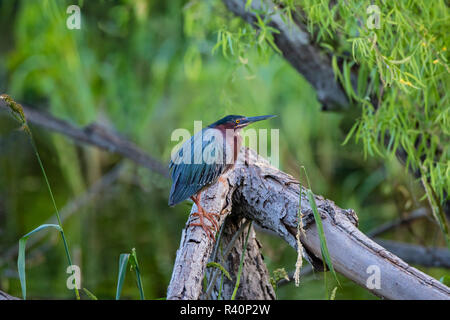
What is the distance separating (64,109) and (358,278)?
9.90ft

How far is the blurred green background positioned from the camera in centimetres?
336

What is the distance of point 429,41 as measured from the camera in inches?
70.1

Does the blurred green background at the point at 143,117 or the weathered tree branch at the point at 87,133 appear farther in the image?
the blurred green background at the point at 143,117

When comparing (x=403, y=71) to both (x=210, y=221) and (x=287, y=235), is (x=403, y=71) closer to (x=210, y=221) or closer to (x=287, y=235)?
(x=287, y=235)

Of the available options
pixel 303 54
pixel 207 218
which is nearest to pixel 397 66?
pixel 303 54

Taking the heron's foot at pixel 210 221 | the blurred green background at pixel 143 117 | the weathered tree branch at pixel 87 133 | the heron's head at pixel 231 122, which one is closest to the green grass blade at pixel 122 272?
the heron's foot at pixel 210 221

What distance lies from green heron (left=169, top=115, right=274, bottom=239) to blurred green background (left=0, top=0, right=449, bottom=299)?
3.54ft

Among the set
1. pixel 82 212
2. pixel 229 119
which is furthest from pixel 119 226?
pixel 229 119

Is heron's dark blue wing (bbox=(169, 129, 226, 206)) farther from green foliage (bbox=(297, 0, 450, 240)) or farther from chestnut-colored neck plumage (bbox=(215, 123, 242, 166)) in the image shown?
green foliage (bbox=(297, 0, 450, 240))

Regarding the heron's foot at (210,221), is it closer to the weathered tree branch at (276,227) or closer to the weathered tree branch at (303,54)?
the weathered tree branch at (276,227)

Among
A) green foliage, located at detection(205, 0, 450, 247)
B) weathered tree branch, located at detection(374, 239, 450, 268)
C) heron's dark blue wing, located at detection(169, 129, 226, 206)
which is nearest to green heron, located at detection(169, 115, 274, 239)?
heron's dark blue wing, located at detection(169, 129, 226, 206)

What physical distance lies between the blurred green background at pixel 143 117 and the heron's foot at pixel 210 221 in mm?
1336

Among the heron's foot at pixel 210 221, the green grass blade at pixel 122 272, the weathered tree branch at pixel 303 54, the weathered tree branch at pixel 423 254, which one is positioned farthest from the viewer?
the weathered tree branch at pixel 423 254

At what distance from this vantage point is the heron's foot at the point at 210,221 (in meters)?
1.54
